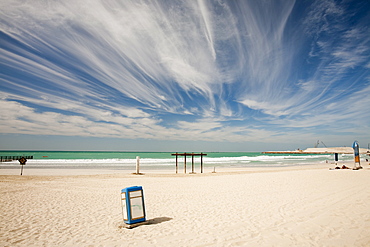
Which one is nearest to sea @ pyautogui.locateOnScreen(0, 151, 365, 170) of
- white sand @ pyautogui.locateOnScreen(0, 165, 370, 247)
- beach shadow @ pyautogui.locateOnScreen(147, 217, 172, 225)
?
white sand @ pyautogui.locateOnScreen(0, 165, 370, 247)

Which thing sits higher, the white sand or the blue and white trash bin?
the blue and white trash bin

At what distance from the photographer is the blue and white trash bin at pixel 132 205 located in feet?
19.1

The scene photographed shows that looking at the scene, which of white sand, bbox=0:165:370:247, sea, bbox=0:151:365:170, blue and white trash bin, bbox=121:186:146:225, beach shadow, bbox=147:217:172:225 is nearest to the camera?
white sand, bbox=0:165:370:247

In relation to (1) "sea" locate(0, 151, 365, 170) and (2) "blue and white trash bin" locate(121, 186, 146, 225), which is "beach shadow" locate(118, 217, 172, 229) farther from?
(1) "sea" locate(0, 151, 365, 170)

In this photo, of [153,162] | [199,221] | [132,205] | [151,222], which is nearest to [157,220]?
[151,222]

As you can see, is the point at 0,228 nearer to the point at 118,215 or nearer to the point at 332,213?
the point at 118,215

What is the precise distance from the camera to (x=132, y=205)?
603 centimetres

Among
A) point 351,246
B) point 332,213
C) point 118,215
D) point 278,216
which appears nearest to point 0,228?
point 118,215

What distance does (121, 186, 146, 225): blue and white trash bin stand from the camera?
584 cm

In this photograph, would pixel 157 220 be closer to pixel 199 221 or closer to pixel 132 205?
pixel 132 205

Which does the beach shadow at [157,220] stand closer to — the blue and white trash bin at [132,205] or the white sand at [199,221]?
the white sand at [199,221]

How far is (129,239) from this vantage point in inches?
198

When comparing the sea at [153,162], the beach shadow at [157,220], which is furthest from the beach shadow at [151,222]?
the sea at [153,162]

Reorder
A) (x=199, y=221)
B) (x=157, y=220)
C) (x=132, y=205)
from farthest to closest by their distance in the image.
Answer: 1. (x=157, y=220)
2. (x=199, y=221)
3. (x=132, y=205)
